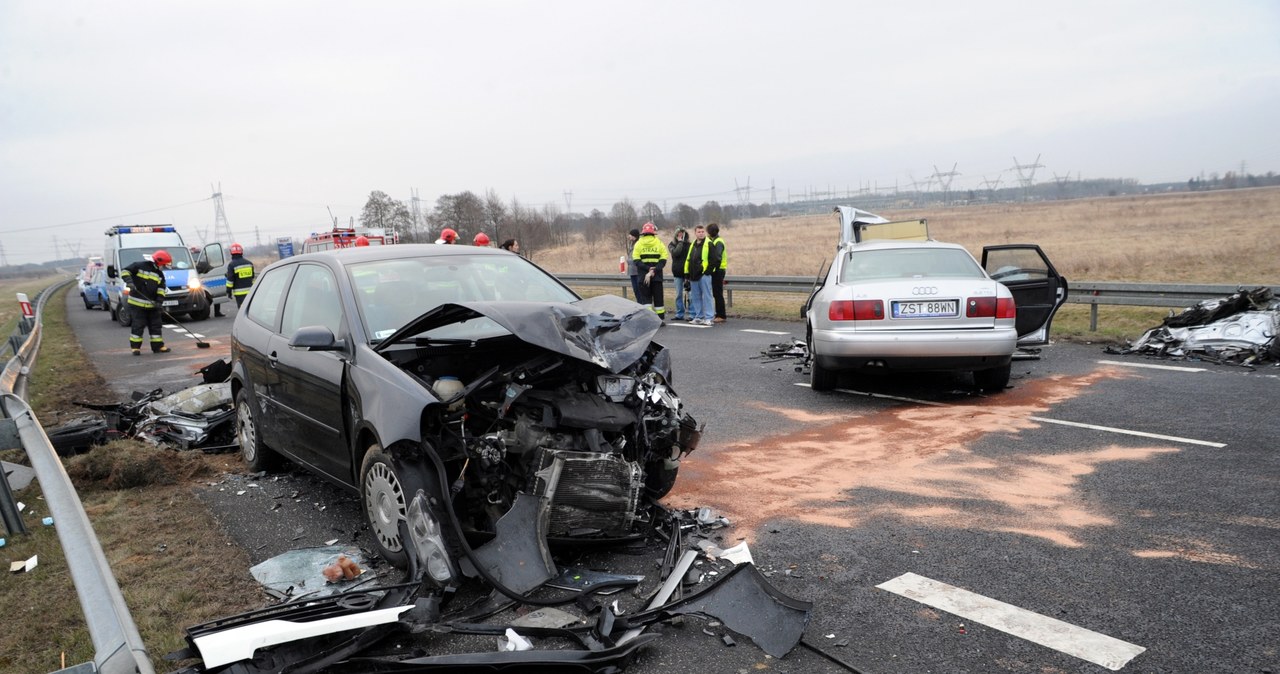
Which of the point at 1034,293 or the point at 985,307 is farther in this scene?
the point at 1034,293

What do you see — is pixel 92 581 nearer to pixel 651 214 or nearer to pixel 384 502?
pixel 384 502

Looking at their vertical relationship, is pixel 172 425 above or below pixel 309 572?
above

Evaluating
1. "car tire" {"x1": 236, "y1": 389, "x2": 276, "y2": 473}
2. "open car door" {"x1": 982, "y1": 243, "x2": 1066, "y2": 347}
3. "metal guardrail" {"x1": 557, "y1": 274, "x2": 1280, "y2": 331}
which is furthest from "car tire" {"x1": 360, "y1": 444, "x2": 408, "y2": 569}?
"metal guardrail" {"x1": 557, "y1": 274, "x2": 1280, "y2": 331}

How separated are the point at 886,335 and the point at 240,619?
→ 19.3 ft

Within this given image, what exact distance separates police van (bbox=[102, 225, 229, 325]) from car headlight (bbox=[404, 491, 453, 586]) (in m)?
18.9

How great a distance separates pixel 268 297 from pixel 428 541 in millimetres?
3046

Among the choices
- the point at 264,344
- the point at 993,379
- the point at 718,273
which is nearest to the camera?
the point at 264,344

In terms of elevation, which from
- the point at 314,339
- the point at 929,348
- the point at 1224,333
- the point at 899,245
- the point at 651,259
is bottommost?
the point at 1224,333

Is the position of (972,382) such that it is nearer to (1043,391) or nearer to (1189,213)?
(1043,391)

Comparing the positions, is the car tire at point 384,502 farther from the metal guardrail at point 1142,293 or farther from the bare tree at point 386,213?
the bare tree at point 386,213

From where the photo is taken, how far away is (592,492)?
4.03 meters

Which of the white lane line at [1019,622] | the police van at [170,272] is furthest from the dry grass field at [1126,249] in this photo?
the white lane line at [1019,622]

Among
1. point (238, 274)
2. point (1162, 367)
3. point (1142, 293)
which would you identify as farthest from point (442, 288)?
point (238, 274)

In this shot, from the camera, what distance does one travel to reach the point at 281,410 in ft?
17.9
